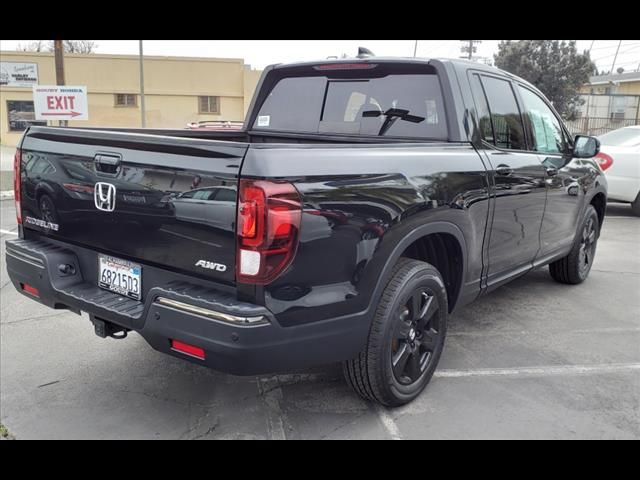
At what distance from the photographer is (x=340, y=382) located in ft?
11.5

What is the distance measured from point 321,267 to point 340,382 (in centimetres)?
130

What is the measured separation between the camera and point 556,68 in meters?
31.0

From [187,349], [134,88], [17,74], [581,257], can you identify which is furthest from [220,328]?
[17,74]

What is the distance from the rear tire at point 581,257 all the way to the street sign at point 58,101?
12034mm

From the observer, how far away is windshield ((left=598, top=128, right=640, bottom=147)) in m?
9.63

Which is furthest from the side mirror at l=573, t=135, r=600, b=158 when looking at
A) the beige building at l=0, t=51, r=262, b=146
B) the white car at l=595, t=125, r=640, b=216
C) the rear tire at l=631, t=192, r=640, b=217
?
the beige building at l=0, t=51, r=262, b=146

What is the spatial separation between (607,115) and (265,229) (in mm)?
29727

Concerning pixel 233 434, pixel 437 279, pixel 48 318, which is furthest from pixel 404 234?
pixel 48 318

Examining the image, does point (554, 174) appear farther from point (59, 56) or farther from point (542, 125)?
point (59, 56)

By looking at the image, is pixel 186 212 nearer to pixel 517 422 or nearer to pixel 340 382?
pixel 340 382

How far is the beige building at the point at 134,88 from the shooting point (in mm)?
28241

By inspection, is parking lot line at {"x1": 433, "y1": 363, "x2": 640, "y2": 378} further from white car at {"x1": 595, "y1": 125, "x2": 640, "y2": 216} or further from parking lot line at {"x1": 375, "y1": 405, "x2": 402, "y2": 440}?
white car at {"x1": 595, "y1": 125, "x2": 640, "y2": 216}

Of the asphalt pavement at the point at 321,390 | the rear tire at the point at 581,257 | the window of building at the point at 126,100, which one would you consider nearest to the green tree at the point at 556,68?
the window of building at the point at 126,100

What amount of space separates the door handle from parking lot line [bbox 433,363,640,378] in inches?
50.8
